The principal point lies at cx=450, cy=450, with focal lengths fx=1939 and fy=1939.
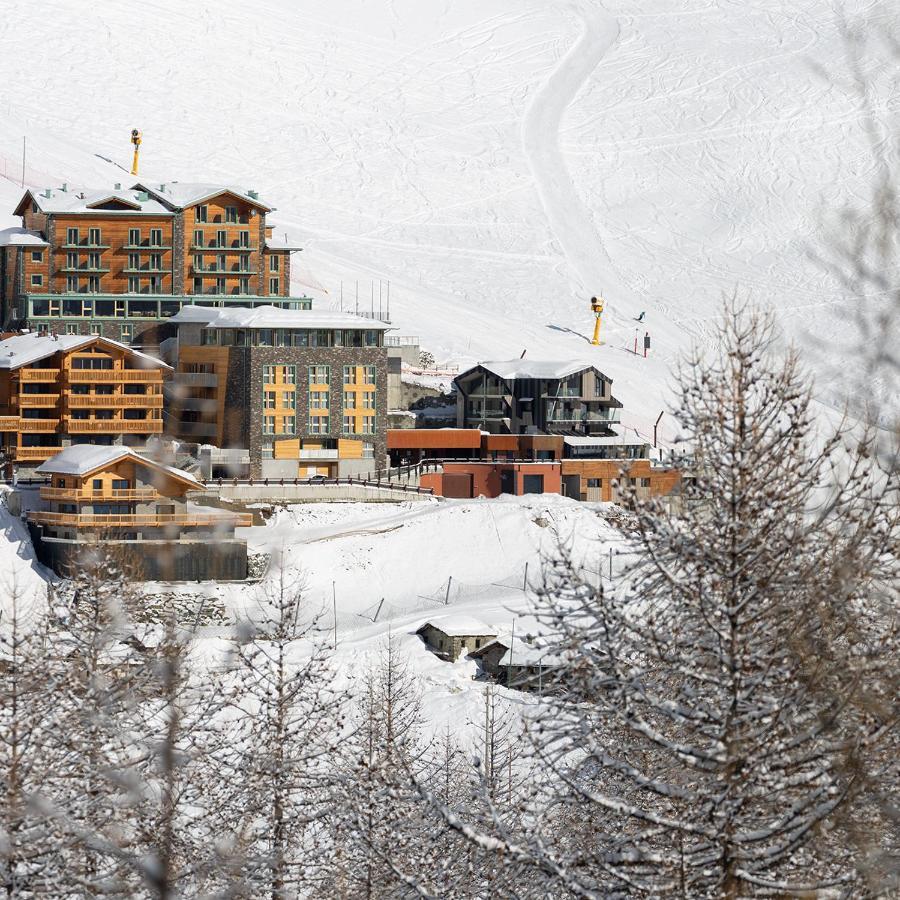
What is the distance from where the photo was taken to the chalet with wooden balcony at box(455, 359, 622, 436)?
81.6 m

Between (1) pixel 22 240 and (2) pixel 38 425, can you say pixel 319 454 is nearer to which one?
(2) pixel 38 425

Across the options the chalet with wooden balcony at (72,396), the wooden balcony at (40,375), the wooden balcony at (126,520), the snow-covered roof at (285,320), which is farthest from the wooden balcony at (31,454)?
the snow-covered roof at (285,320)

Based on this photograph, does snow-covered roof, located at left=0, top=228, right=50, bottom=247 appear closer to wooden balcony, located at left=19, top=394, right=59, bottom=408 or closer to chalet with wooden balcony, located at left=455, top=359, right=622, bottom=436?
wooden balcony, located at left=19, top=394, right=59, bottom=408

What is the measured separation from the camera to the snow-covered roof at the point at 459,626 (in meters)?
56.8

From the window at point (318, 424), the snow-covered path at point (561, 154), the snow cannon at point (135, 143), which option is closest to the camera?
the window at point (318, 424)

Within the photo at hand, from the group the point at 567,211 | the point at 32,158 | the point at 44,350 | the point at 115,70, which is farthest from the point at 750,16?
the point at 44,350

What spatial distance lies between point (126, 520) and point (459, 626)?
11.7 metres

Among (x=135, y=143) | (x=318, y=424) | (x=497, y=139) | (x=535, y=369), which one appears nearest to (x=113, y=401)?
(x=318, y=424)

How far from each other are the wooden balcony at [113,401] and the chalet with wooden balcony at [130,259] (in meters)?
14.7

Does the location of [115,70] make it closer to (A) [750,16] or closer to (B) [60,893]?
(A) [750,16]

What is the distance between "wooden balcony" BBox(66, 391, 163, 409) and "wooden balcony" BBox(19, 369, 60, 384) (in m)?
0.87

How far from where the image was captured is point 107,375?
2763 inches

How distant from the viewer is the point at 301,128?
15600 centimetres

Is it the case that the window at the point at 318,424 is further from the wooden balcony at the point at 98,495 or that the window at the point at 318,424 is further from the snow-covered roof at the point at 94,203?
the snow-covered roof at the point at 94,203
